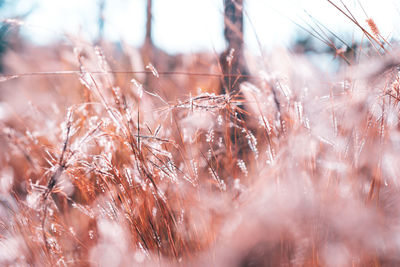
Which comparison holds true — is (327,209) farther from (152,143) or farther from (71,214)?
(71,214)

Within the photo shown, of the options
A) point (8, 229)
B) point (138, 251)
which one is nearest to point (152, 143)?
point (138, 251)

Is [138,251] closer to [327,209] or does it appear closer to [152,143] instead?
[152,143]

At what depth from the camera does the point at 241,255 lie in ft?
1.68

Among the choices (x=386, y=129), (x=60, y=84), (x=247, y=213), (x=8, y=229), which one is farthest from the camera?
(x=60, y=84)

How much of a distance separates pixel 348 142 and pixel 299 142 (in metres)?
0.13

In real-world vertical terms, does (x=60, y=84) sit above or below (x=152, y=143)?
above

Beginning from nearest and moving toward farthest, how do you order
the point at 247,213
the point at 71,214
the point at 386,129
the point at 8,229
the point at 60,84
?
the point at 247,213, the point at 386,129, the point at 8,229, the point at 71,214, the point at 60,84

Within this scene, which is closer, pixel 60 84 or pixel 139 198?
pixel 139 198

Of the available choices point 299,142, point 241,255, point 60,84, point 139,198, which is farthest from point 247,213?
point 60,84

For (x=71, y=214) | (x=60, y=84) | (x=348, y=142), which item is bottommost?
(x=71, y=214)

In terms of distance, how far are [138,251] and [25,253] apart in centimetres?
28

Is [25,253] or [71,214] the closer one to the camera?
[25,253]

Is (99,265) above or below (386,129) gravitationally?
below

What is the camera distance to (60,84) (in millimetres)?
2051
